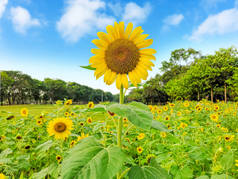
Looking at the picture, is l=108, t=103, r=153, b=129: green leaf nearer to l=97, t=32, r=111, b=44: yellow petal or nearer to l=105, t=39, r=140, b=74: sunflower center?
l=105, t=39, r=140, b=74: sunflower center

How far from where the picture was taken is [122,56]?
99 cm

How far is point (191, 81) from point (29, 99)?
52485 millimetres

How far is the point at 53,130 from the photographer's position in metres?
2.07

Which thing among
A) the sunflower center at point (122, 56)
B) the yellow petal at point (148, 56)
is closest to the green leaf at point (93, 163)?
the sunflower center at point (122, 56)

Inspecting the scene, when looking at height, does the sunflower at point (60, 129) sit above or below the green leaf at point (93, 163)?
below

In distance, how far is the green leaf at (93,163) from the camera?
0.65 m

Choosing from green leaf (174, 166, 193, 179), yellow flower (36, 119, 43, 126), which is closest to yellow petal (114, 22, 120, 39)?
green leaf (174, 166, 193, 179)

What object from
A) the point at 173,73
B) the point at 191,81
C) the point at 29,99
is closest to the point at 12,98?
the point at 29,99

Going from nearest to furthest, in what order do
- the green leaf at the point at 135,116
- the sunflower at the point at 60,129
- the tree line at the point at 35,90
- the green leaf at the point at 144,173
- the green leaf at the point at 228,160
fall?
1. the green leaf at the point at 135,116
2. the green leaf at the point at 144,173
3. the green leaf at the point at 228,160
4. the sunflower at the point at 60,129
5. the tree line at the point at 35,90

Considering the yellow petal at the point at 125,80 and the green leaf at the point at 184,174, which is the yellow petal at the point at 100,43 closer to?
the yellow petal at the point at 125,80

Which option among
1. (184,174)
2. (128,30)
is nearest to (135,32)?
(128,30)

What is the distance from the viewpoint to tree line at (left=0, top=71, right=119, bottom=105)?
4244 cm

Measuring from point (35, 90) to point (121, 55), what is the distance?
2292 inches

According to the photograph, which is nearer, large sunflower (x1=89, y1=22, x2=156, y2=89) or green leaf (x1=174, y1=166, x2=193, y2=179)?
large sunflower (x1=89, y1=22, x2=156, y2=89)
